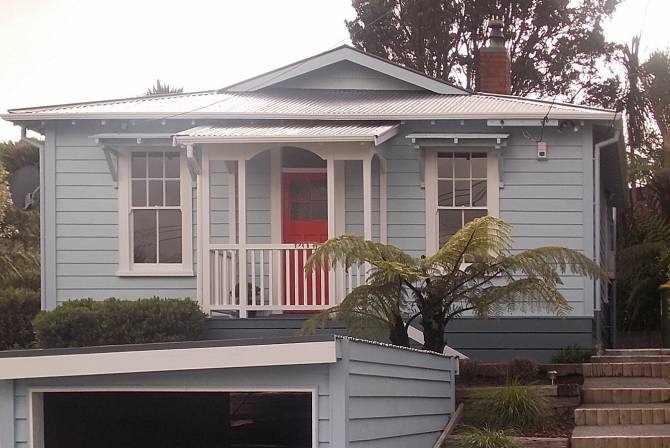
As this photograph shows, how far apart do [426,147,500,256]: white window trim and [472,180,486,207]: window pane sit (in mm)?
79

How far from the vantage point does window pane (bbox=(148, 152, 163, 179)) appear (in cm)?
1468

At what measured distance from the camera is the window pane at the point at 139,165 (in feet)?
48.0

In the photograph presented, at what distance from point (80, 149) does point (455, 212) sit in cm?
500

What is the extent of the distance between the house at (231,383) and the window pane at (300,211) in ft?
15.1

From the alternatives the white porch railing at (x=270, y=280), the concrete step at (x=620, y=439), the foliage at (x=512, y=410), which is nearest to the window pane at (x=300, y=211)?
the white porch railing at (x=270, y=280)

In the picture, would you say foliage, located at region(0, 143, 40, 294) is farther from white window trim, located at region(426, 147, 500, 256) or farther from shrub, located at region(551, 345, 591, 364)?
shrub, located at region(551, 345, 591, 364)

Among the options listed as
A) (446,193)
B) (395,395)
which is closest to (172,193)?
(446,193)

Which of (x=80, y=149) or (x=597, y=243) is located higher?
(x=80, y=149)

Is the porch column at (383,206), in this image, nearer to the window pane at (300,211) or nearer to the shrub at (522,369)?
the window pane at (300,211)

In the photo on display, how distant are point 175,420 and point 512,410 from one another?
360 centimetres

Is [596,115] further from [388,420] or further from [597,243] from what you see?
[388,420]

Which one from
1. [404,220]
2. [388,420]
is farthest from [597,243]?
[388,420]

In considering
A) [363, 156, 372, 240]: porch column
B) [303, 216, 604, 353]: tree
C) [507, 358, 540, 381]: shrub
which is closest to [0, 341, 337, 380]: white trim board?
[303, 216, 604, 353]: tree

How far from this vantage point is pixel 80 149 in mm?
14656
